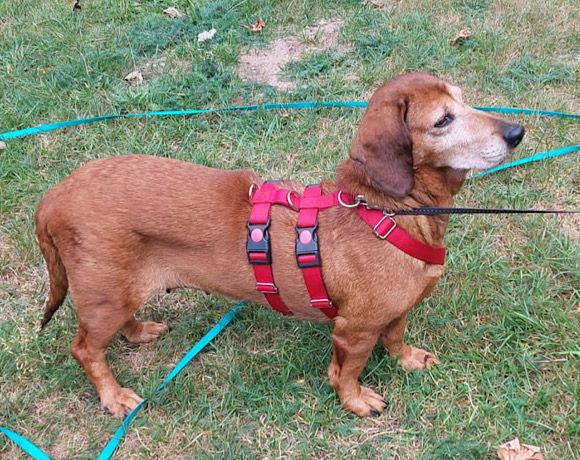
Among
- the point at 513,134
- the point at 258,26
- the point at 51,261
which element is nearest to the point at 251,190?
the point at 51,261

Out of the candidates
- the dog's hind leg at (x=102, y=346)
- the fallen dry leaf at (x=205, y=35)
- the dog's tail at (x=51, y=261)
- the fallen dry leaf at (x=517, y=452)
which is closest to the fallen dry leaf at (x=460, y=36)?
the fallen dry leaf at (x=205, y=35)

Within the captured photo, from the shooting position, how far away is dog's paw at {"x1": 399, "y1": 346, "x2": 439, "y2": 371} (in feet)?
11.2

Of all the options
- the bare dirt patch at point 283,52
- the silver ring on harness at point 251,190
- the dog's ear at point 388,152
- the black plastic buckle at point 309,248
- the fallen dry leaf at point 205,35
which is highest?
the dog's ear at point 388,152

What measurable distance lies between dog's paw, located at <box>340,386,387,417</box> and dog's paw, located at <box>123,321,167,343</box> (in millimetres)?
1257

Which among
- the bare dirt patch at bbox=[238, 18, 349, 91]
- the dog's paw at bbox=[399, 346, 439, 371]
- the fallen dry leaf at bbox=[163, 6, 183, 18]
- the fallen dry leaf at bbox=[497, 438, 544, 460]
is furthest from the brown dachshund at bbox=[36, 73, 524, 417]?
the fallen dry leaf at bbox=[163, 6, 183, 18]

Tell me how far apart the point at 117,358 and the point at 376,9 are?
183 inches

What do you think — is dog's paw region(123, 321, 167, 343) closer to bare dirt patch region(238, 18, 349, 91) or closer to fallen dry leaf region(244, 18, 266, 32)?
bare dirt patch region(238, 18, 349, 91)

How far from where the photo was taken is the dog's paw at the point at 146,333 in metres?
3.71

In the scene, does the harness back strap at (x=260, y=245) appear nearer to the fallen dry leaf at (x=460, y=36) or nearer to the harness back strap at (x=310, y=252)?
the harness back strap at (x=310, y=252)

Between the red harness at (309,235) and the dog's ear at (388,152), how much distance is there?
21 centimetres

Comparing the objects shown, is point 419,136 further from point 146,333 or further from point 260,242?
point 146,333

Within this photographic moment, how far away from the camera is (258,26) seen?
6.29 m

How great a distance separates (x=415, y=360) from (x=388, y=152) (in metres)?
1.41

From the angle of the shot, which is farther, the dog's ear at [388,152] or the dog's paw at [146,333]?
the dog's paw at [146,333]
